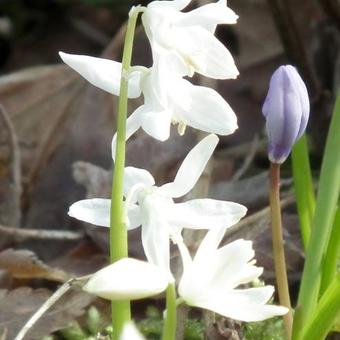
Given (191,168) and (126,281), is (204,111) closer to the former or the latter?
(191,168)

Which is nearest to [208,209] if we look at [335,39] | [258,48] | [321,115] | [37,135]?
→ [321,115]

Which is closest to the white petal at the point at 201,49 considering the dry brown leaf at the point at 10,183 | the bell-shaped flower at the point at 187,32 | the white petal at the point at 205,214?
the bell-shaped flower at the point at 187,32

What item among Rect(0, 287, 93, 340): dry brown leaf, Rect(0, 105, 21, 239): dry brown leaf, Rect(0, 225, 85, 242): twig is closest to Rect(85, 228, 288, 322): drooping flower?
Rect(0, 287, 93, 340): dry brown leaf

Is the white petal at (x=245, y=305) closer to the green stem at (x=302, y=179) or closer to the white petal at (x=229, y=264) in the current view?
the white petal at (x=229, y=264)

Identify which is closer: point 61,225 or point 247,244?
point 247,244

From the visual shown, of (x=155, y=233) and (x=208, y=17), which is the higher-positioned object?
(x=208, y=17)

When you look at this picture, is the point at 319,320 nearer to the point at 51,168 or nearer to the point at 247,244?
the point at 247,244

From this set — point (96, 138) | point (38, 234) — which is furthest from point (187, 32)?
point (96, 138)
